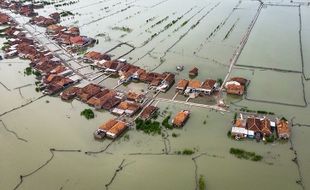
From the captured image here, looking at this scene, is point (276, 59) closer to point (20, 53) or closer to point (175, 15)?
point (175, 15)

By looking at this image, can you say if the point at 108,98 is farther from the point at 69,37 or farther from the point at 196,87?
the point at 69,37

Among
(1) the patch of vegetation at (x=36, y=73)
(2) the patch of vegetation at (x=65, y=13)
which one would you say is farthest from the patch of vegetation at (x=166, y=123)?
(2) the patch of vegetation at (x=65, y=13)

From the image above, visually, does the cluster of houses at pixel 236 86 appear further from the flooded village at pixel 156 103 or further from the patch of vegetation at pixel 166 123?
the patch of vegetation at pixel 166 123

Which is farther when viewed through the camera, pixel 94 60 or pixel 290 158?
pixel 94 60

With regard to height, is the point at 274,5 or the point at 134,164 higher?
the point at 274,5

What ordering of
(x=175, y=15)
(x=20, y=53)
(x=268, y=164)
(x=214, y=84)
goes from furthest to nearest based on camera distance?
(x=175, y=15), (x=20, y=53), (x=214, y=84), (x=268, y=164)

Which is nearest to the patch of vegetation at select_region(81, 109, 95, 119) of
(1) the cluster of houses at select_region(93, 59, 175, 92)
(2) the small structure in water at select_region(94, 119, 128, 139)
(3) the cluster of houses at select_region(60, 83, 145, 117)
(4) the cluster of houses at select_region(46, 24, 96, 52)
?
(3) the cluster of houses at select_region(60, 83, 145, 117)

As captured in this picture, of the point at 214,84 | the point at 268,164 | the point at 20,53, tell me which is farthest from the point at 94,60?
the point at 268,164
